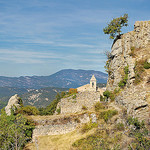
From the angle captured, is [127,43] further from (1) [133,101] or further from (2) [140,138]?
(2) [140,138]

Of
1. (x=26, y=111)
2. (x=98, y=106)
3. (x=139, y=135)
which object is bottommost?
(x=26, y=111)

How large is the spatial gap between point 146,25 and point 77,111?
23.8m

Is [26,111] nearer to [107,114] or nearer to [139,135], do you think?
[107,114]

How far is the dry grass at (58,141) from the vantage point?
28.1 m

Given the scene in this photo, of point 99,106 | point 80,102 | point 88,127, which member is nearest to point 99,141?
point 88,127

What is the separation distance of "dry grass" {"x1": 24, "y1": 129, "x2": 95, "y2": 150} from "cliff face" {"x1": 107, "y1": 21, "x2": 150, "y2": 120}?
842 centimetres

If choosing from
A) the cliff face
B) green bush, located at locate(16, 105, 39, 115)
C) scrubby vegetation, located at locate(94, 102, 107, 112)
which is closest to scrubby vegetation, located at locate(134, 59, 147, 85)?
the cliff face

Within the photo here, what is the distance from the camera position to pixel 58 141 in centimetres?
2942

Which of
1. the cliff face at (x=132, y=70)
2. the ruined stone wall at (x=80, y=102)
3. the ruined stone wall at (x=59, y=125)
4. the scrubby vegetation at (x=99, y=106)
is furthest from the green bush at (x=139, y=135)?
the ruined stone wall at (x=80, y=102)

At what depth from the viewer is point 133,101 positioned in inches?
1197

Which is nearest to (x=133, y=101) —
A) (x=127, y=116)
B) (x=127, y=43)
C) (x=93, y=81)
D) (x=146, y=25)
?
(x=127, y=116)

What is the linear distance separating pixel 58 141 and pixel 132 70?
1925cm

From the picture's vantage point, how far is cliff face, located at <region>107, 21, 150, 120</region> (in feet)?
98.4

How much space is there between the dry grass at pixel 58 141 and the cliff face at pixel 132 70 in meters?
8.42
